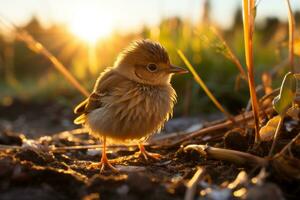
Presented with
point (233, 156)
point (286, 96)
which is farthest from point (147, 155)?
point (286, 96)

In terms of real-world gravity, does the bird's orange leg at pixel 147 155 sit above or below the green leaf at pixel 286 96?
below

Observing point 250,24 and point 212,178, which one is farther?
point 250,24

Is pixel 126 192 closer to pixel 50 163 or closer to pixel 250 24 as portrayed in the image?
pixel 50 163

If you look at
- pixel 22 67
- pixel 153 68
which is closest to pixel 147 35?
pixel 153 68

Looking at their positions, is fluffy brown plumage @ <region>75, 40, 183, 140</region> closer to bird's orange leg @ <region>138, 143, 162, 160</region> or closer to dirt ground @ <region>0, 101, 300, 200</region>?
bird's orange leg @ <region>138, 143, 162, 160</region>

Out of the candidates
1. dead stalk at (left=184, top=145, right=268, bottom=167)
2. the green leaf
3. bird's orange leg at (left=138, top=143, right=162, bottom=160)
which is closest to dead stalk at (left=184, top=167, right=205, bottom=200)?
dead stalk at (left=184, top=145, right=268, bottom=167)

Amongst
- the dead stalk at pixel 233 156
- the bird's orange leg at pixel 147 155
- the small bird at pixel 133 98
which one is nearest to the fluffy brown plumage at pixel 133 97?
the small bird at pixel 133 98

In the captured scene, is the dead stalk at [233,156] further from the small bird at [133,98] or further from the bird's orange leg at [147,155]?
the small bird at [133,98]
